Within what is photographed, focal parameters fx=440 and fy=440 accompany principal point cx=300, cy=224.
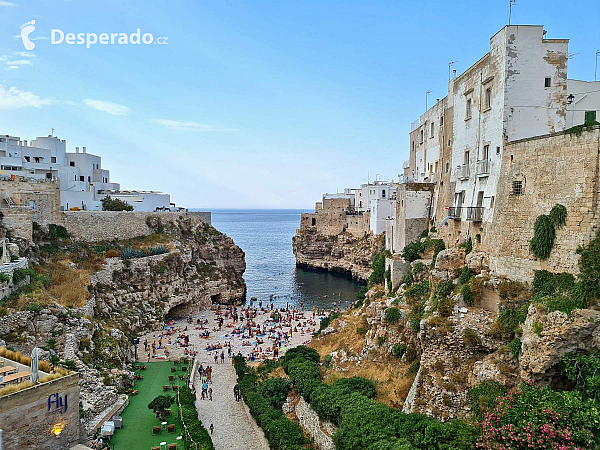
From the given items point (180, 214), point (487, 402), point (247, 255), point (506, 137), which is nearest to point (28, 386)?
point (487, 402)

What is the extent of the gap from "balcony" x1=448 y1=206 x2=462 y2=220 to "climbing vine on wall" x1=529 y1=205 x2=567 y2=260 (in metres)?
7.53

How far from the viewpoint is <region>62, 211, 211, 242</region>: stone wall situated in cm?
3984

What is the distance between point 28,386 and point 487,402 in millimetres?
13950

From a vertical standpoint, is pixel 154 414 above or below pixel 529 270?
below

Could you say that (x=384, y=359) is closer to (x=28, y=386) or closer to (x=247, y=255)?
(x=28, y=386)

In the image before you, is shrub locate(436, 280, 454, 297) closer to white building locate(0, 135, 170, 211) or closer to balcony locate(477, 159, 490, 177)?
balcony locate(477, 159, 490, 177)

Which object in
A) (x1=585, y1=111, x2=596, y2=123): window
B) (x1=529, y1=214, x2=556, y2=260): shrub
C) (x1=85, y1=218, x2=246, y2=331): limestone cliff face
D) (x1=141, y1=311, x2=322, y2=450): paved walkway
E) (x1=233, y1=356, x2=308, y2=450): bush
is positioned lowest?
(x1=141, y1=311, x2=322, y2=450): paved walkway

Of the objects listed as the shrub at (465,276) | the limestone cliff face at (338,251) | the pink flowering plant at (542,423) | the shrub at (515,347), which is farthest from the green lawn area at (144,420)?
the limestone cliff face at (338,251)

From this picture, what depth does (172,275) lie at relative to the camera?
137ft

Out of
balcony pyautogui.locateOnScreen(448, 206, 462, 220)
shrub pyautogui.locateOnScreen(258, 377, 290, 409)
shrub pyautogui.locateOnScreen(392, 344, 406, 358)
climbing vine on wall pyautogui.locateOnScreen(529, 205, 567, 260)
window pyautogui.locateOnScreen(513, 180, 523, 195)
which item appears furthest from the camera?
balcony pyautogui.locateOnScreen(448, 206, 462, 220)

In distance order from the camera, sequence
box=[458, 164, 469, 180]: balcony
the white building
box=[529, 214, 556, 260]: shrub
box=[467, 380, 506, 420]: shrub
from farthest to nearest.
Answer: the white building < box=[458, 164, 469, 180]: balcony < box=[529, 214, 556, 260]: shrub < box=[467, 380, 506, 420]: shrub

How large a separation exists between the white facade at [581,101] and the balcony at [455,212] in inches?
256

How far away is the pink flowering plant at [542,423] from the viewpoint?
11.2 metres

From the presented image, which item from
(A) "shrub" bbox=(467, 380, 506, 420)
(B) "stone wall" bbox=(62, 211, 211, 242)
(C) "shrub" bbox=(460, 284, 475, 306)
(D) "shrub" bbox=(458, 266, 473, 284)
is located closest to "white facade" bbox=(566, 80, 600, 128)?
(D) "shrub" bbox=(458, 266, 473, 284)
